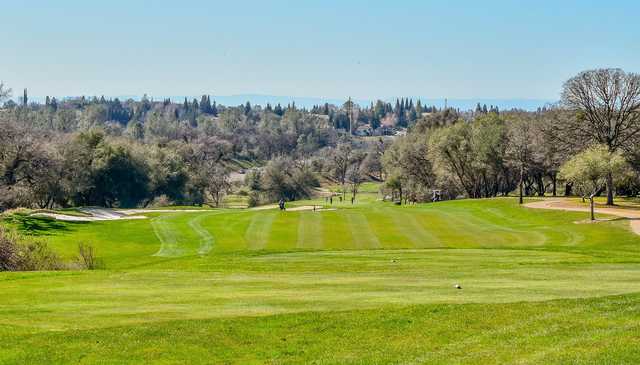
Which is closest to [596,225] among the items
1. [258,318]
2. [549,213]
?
[549,213]

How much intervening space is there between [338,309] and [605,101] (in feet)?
185

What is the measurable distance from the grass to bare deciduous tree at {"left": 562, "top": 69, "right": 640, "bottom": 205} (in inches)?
1408

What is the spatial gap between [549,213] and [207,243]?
96.5 ft

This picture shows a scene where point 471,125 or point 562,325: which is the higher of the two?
point 471,125

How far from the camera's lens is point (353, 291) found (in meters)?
21.5

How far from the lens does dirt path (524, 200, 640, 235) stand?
2035 inches

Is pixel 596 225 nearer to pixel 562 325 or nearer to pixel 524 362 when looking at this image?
pixel 562 325

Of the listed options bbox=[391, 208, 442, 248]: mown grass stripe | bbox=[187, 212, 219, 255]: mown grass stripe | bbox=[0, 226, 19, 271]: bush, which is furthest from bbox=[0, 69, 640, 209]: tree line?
bbox=[0, 226, 19, 271]: bush

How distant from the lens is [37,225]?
5362cm

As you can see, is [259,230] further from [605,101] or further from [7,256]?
[605,101]

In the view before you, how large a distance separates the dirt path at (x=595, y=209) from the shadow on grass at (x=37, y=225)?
38950 millimetres

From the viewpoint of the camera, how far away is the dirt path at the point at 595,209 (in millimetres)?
51678

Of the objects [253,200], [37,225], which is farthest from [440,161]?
[37,225]

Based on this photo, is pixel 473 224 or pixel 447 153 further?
pixel 447 153
